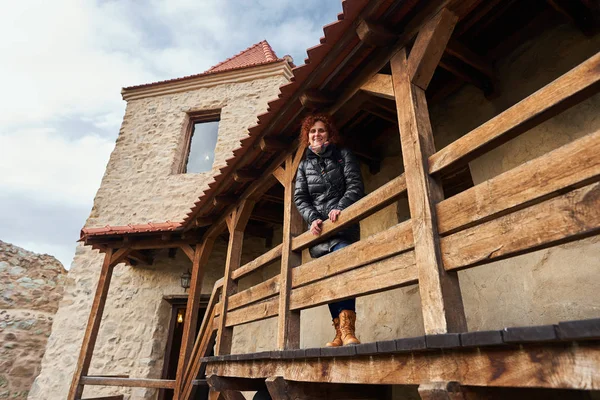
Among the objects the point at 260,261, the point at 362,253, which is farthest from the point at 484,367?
the point at 260,261

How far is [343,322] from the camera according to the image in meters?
2.86

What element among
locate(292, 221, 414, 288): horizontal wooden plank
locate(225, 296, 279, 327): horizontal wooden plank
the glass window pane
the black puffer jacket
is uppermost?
the glass window pane

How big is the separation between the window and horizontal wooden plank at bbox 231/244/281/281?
516cm

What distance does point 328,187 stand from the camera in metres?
3.29

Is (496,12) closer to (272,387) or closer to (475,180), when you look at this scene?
(475,180)

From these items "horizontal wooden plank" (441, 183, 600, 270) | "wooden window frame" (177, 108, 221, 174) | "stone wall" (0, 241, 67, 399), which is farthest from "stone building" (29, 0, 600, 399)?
"wooden window frame" (177, 108, 221, 174)

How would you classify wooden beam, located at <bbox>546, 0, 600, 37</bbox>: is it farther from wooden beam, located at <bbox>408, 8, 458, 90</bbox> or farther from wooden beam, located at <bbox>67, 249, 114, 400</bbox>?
wooden beam, located at <bbox>67, 249, 114, 400</bbox>

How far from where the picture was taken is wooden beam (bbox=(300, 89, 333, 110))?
131 inches

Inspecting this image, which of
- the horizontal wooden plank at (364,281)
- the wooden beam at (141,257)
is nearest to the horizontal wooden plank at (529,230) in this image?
the horizontal wooden plank at (364,281)

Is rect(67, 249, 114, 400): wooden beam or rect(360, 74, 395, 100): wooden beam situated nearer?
rect(360, 74, 395, 100): wooden beam

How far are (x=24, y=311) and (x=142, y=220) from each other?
13.8 ft

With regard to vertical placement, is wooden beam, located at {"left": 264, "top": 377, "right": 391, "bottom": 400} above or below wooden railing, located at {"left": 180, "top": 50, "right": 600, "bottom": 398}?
below

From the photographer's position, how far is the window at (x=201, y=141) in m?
9.54

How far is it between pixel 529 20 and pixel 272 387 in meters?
3.63
